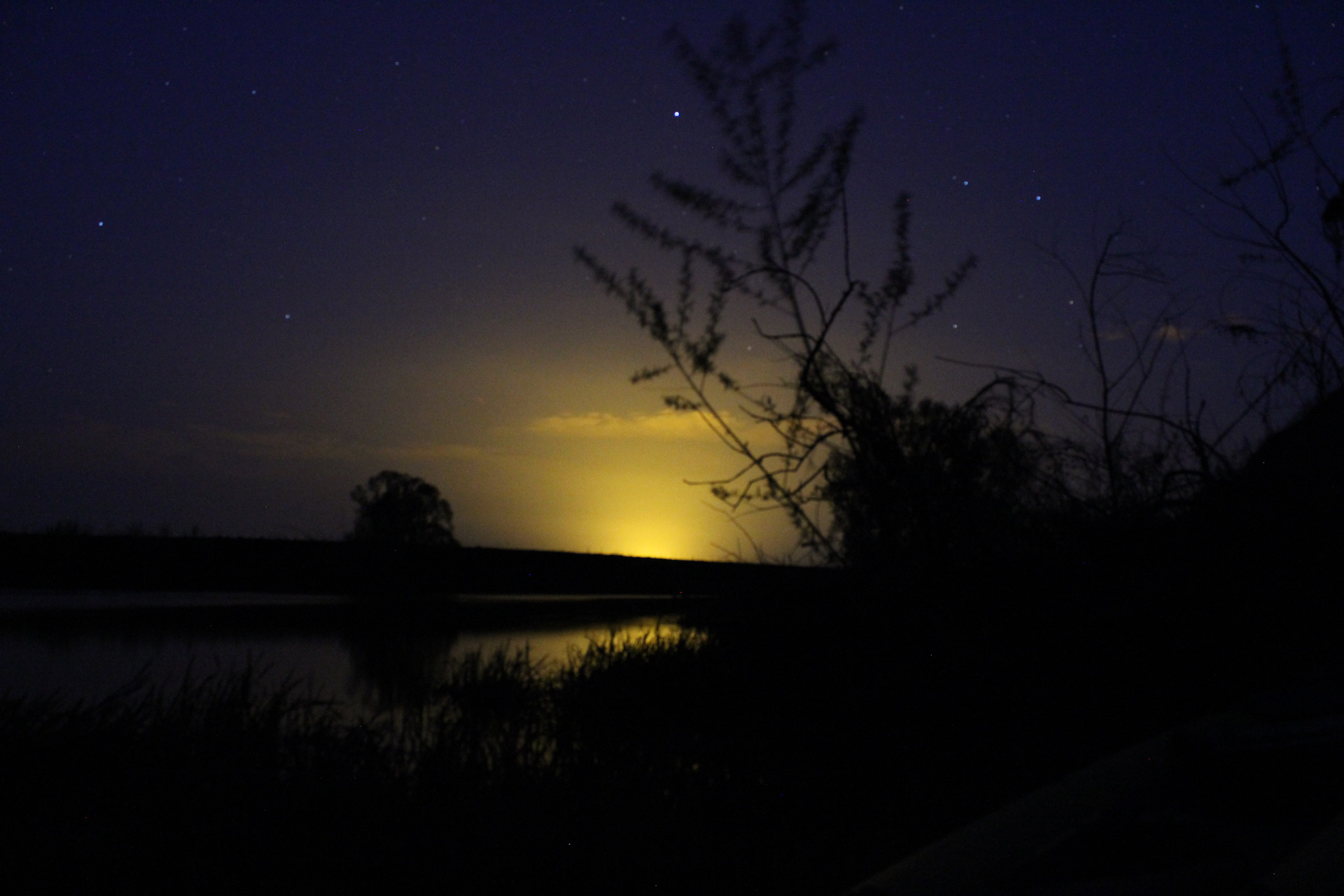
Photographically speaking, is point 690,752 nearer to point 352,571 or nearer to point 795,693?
point 795,693

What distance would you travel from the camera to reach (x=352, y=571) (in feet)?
28.9

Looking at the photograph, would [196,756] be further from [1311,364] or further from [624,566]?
[624,566]

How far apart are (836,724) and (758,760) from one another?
57 cm

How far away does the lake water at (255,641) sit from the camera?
424cm

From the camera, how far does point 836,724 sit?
15.3 feet

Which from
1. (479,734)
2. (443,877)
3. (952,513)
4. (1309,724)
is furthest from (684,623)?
(1309,724)

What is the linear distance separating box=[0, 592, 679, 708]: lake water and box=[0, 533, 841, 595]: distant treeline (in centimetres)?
18

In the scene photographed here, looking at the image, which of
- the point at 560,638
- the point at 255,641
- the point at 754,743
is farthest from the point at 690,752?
the point at 560,638

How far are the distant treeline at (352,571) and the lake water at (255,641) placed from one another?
0.18 meters

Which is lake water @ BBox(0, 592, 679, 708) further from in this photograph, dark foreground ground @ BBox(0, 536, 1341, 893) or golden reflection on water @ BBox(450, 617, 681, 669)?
dark foreground ground @ BBox(0, 536, 1341, 893)

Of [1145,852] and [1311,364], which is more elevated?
[1311,364]

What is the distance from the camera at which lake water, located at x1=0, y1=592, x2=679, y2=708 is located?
4.24m


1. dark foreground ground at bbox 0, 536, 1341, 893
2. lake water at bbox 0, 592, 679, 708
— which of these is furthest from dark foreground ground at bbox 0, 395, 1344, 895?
lake water at bbox 0, 592, 679, 708

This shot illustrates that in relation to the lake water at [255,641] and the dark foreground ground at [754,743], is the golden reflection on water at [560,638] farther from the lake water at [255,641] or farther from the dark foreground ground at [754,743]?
the dark foreground ground at [754,743]
